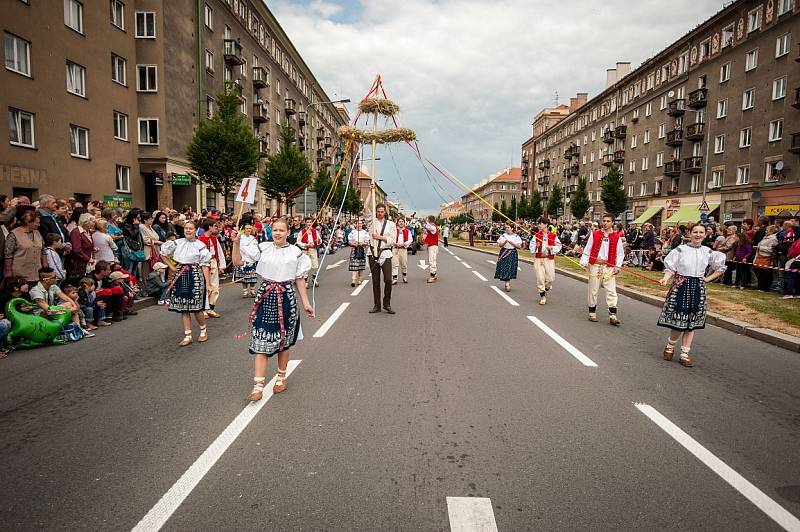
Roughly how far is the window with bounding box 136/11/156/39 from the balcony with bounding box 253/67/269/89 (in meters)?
14.3

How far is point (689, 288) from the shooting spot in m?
6.46

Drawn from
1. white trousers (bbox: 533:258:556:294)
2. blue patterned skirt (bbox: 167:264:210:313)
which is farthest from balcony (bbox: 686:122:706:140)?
blue patterned skirt (bbox: 167:264:210:313)

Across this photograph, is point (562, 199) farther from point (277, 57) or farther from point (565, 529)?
point (565, 529)

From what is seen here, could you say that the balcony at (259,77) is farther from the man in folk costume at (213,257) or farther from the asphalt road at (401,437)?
the asphalt road at (401,437)

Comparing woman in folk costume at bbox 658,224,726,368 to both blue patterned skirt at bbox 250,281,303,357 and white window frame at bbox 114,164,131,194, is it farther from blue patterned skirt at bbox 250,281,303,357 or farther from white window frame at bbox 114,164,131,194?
white window frame at bbox 114,164,131,194

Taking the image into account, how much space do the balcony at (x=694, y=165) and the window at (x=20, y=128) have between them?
42.0 m

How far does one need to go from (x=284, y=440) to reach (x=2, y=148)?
65.5ft

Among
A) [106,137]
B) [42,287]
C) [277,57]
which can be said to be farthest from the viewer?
[277,57]

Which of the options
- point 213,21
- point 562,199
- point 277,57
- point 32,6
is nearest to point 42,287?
point 32,6

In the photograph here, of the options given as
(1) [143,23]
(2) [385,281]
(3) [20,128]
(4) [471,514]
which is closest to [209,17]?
(1) [143,23]

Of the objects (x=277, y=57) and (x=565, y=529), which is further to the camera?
(x=277, y=57)

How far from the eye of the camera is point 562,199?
240ft

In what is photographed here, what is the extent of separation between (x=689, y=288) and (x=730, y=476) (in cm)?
360

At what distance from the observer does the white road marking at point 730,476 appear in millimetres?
2941
